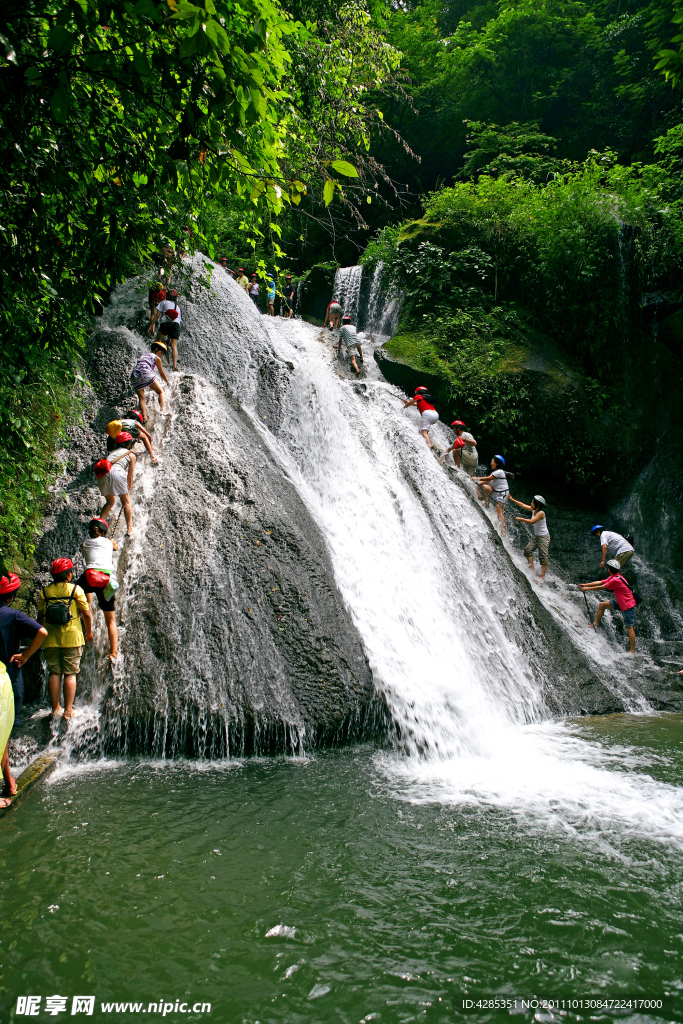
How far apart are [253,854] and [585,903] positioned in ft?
7.15

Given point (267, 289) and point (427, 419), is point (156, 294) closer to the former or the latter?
point (427, 419)

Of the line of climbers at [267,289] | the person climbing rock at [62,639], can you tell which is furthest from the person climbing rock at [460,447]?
the person climbing rock at [62,639]

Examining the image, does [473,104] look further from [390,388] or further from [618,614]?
[618,614]

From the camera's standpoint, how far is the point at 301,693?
20.7 feet

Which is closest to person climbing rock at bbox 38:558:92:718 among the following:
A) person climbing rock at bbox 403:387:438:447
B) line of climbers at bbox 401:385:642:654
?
line of climbers at bbox 401:385:642:654

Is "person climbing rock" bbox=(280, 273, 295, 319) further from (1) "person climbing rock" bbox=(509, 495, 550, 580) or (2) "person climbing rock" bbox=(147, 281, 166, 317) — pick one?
(1) "person climbing rock" bbox=(509, 495, 550, 580)

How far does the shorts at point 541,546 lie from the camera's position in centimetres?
1147

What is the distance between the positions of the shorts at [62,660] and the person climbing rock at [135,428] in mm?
3131

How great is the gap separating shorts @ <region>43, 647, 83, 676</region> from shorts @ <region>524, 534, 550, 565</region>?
8.74 meters

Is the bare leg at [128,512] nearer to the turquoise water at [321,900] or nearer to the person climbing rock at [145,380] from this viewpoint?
the person climbing rock at [145,380]

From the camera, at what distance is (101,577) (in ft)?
20.2

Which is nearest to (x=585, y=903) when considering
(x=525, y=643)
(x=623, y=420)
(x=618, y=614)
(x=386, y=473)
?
(x=525, y=643)

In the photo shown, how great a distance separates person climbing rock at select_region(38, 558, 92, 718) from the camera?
5660 mm

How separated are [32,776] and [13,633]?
1247 millimetres
